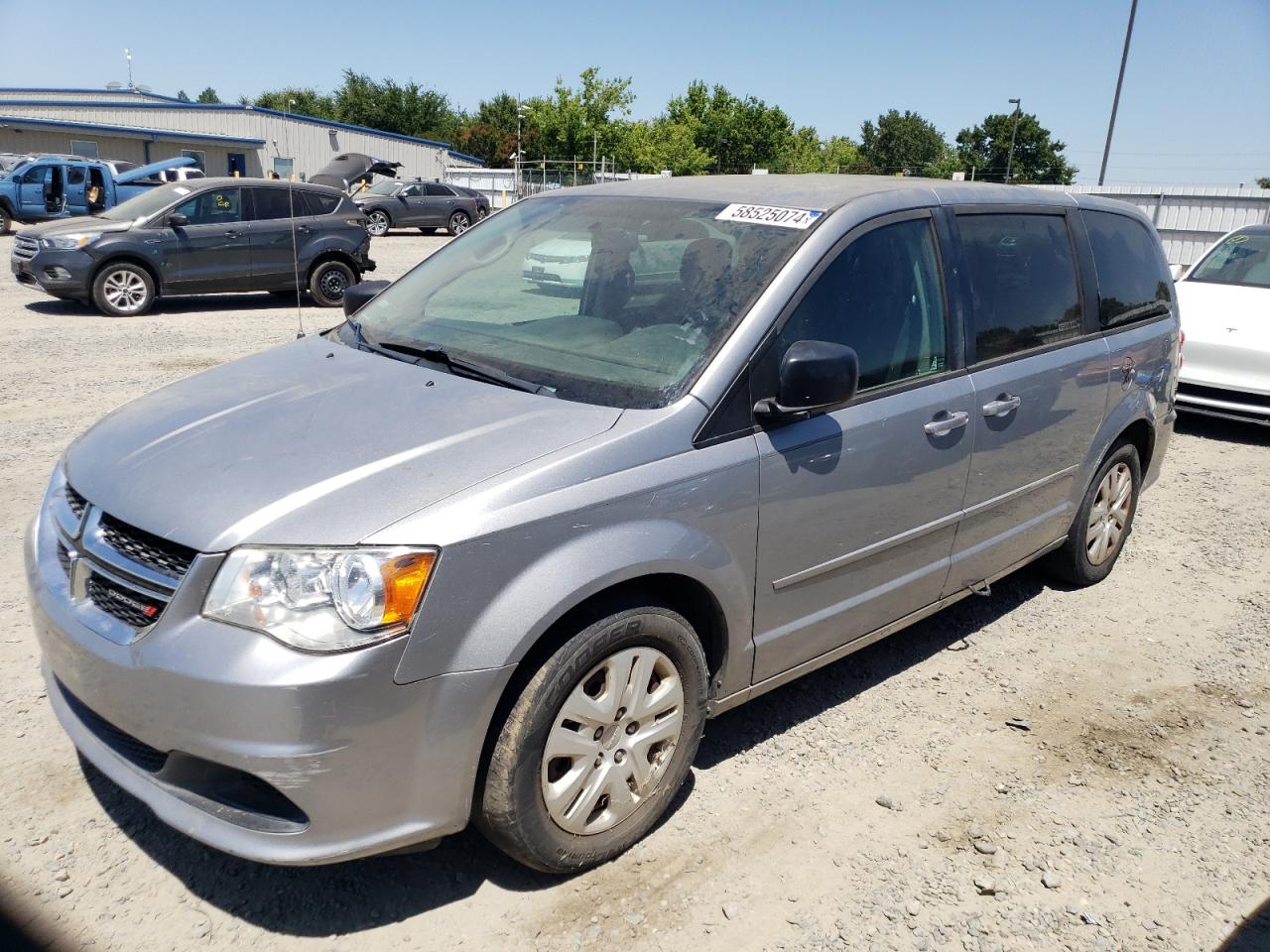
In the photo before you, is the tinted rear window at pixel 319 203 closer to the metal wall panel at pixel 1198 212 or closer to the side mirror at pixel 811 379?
the side mirror at pixel 811 379

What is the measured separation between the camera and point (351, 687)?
222 centimetres

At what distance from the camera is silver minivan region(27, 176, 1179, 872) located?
7.55 ft

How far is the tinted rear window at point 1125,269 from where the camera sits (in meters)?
4.66

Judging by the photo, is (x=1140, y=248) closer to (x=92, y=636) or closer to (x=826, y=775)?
(x=826, y=775)

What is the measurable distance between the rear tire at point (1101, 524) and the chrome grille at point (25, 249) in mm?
12471

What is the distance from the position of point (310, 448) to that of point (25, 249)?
12.3m

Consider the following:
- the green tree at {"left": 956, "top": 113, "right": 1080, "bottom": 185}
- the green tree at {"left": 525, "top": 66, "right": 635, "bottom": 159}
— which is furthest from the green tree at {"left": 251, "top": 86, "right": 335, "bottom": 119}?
the green tree at {"left": 956, "top": 113, "right": 1080, "bottom": 185}

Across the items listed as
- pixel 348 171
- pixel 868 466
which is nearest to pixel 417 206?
pixel 348 171

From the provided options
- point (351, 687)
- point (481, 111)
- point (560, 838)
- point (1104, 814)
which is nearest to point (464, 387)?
point (351, 687)

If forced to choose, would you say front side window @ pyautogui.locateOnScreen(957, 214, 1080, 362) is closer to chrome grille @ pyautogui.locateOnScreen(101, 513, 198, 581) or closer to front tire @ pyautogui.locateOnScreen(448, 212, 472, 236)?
chrome grille @ pyautogui.locateOnScreen(101, 513, 198, 581)

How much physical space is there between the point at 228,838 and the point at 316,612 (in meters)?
0.58

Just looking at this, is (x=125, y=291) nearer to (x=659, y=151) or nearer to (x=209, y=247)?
(x=209, y=247)

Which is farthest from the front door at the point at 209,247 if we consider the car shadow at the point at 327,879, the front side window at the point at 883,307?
the front side window at the point at 883,307

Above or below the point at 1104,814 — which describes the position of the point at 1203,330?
above
